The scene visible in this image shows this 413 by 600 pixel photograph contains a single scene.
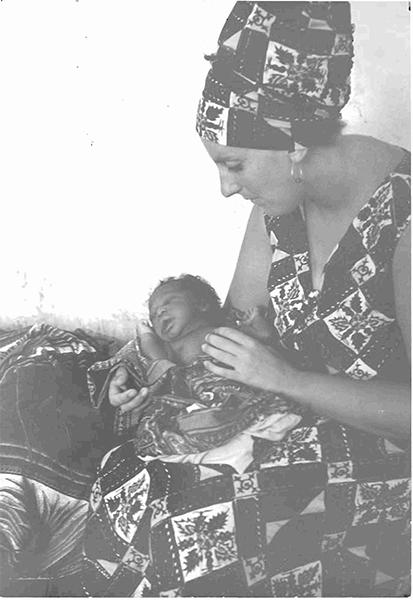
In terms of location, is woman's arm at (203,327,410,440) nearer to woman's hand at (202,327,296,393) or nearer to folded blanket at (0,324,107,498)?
woman's hand at (202,327,296,393)

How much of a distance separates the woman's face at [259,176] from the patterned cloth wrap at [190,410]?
39cm

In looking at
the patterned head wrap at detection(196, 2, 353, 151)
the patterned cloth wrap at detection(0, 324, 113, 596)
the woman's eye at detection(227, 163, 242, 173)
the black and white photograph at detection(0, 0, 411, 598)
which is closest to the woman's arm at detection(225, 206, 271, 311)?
the black and white photograph at detection(0, 0, 411, 598)

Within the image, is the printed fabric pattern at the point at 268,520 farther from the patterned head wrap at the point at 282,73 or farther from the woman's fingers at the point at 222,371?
the patterned head wrap at the point at 282,73

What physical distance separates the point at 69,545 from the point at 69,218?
0.76 metres

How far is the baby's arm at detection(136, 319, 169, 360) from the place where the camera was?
7.72 feet

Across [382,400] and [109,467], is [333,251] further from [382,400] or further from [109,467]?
[109,467]

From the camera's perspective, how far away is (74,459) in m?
2.35

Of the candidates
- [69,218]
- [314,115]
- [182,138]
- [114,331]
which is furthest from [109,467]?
[314,115]

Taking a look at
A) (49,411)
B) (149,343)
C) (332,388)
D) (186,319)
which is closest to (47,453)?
(49,411)

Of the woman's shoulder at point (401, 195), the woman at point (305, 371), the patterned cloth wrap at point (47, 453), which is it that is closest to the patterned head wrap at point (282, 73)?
the woman at point (305, 371)

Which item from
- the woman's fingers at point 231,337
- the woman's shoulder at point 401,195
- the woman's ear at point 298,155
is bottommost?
the woman's fingers at point 231,337

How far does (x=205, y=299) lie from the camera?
233cm

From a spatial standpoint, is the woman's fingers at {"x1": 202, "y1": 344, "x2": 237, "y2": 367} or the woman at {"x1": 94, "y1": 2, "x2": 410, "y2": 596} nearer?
the woman at {"x1": 94, "y1": 2, "x2": 410, "y2": 596}

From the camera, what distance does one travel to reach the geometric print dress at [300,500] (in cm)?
222
